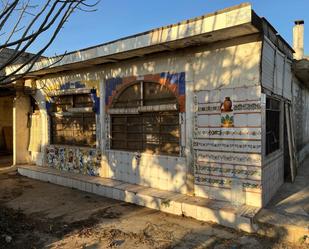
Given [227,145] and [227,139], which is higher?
[227,139]

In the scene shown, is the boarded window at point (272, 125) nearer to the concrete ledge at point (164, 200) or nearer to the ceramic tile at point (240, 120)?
the ceramic tile at point (240, 120)

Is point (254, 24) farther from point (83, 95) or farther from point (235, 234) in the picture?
point (83, 95)

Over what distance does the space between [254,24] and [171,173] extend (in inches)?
152

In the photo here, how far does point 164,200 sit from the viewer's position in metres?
6.47

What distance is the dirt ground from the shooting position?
191 inches

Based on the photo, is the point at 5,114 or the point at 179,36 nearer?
the point at 179,36

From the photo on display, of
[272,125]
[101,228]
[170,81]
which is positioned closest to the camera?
[101,228]

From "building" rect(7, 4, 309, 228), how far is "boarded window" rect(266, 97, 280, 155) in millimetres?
27

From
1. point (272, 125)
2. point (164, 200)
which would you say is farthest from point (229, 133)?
point (164, 200)

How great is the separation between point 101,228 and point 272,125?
15.7 feet

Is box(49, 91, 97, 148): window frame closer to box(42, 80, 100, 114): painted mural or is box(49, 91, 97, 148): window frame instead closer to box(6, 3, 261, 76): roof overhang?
box(42, 80, 100, 114): painted mural

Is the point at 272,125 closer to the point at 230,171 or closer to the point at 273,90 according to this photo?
the point at 273,90

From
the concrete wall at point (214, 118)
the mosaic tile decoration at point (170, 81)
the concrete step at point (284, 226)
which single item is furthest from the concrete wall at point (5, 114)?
the concrete step at point (284, 226)

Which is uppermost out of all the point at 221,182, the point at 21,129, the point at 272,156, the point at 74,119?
the point at 74,119
